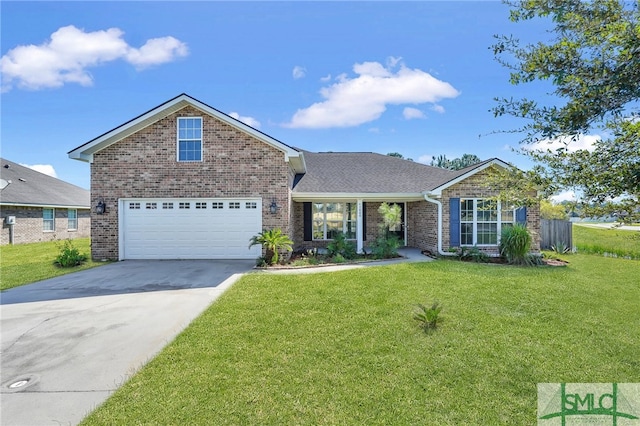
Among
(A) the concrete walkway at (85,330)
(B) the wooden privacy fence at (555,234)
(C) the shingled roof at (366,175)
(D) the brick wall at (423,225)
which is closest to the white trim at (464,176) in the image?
(C) the shingled roof at (366,175)

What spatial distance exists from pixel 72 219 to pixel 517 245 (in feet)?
88.6

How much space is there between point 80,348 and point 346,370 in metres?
3.88

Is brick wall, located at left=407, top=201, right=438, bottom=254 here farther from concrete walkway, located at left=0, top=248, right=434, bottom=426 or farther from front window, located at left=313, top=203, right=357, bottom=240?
concrete walkway, located at left=0, top=248, right=434, bottom=426

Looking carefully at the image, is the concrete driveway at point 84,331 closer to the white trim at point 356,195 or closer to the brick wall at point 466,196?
the white trim at point 356,195

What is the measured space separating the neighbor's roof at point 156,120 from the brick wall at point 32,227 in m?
10.5

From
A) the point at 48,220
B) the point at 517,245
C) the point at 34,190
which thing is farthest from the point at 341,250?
the point at 34,190

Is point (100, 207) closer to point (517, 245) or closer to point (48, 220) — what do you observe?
point (48, 220)

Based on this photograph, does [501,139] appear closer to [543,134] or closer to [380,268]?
[543,134]

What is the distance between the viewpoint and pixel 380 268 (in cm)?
957

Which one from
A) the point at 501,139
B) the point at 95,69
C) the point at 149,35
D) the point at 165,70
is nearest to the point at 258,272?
the point at 501,139

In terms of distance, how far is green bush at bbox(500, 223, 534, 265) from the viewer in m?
10.6

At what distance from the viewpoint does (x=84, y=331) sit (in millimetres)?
5023

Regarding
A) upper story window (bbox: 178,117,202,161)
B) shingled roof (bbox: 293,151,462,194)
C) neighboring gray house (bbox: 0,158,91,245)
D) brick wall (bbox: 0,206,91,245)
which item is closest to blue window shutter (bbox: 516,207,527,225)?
shingled roof (bbox: 293,151,462,194)

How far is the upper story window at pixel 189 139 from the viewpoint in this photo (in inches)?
451
